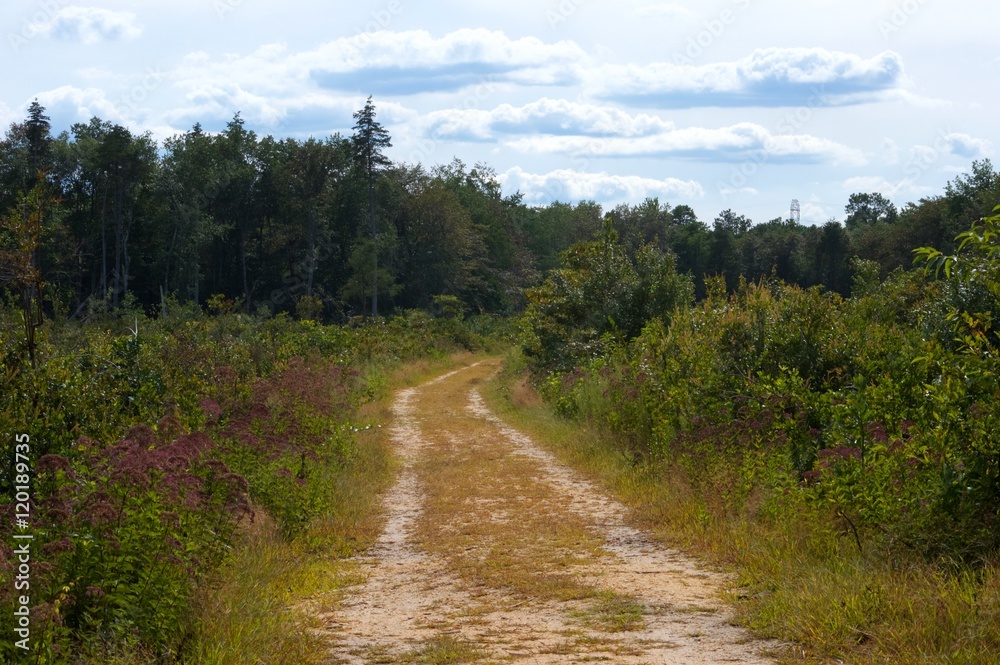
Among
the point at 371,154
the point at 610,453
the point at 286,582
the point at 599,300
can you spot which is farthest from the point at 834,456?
the point at 371,154

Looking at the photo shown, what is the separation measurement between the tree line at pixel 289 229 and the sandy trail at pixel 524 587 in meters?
37.3

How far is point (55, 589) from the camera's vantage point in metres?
4.64

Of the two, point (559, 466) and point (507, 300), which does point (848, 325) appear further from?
point (507, 300)

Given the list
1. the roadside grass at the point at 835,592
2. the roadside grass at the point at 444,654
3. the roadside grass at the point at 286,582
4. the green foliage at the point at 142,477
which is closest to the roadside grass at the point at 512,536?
the roadside grass at the point at 444,654

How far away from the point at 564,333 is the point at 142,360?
42.4 ft

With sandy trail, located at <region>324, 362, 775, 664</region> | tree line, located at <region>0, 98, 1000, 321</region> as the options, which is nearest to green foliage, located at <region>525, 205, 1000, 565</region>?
sandy trail, located at <region>324, 362, 775, 664</region>

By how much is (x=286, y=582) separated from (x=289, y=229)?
60.2m

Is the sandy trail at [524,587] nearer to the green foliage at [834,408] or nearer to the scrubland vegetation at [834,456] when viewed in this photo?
the scrubland vegetation at [834,456]

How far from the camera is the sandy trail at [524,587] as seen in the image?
5613 mm

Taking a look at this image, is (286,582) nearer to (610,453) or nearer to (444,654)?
(444,654)

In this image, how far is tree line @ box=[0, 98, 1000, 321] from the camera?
56594mm

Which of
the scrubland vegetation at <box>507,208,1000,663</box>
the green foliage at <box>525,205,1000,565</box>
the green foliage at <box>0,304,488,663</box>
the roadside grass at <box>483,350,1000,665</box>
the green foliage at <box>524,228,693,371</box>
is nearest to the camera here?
the green foliage at <box>0,304,488,663</box>

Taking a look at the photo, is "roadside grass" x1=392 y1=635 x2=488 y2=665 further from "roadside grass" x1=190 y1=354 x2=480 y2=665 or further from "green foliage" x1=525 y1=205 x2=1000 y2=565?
"green foliage" x1=525 y1=205 x2=1000 y2=565

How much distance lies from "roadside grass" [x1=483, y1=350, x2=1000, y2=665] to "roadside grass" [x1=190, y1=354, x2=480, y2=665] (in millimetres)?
2752
